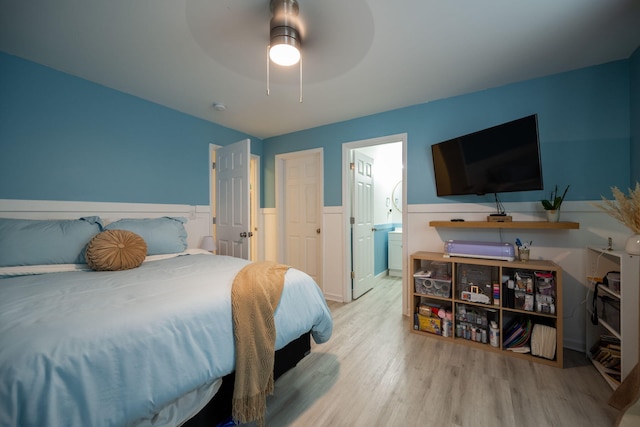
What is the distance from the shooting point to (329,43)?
1.78 meters

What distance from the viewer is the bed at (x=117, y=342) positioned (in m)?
0.75

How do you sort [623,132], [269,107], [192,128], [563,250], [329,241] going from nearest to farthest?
[623,132]
[563,250]
[269,107]
[192,128]
[329,241]

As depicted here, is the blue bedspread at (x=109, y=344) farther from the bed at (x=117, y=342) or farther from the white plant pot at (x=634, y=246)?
the white plant pot at (x=634, y=246)

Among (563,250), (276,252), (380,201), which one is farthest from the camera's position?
(380,201)

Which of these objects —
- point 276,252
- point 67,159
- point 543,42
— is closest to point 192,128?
point 67,159

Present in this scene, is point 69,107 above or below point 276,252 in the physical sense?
above

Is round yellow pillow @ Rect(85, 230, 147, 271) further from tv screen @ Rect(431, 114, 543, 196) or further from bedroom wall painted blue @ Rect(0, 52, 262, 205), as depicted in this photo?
tv screen @ Rect(431, 114, 543, 196)

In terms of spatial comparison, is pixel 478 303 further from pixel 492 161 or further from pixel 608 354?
pixel 492 161

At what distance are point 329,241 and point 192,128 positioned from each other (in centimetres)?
221

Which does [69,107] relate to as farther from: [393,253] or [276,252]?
[393,253]

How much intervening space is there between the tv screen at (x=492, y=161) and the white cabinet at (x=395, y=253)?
80.3 inches

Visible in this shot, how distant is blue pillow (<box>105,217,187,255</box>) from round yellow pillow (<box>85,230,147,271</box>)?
297 mm

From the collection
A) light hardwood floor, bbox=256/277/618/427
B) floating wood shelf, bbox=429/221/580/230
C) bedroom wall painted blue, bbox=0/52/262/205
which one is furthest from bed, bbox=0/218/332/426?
floating wood shelf, bbox=429/221/580/230

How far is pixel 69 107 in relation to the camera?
7.20 ft
